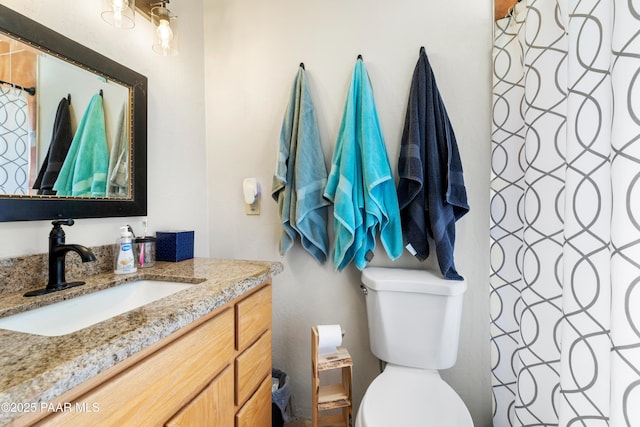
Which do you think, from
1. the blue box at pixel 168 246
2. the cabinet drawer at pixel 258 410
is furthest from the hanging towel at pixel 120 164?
the cabinet drawer at pixel 258 410

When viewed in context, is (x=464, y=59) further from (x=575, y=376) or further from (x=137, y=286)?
(x=137, y=286)

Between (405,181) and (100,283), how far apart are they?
3.93ft

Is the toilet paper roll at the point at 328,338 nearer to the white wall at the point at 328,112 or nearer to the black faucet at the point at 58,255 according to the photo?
the white wall at the point at 328,112

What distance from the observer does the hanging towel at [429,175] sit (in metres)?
1.15

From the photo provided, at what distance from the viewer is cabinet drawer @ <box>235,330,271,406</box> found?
84 centimetres

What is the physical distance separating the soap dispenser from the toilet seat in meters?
0.93

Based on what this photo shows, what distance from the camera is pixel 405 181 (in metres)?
1.24

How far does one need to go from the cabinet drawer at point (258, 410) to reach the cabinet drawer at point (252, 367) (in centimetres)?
3

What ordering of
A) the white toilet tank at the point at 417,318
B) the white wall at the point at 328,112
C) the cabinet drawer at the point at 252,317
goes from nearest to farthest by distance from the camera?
the cabinet drawer at the point at 252,317 → the white toilet tank at the point at 417,318 → the white wall at the point at 328,112

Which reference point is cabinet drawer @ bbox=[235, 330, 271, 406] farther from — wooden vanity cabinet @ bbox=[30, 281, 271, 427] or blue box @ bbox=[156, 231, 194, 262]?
blue box @ bbox=[156, 231, 194, 262]

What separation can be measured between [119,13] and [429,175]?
1.31m

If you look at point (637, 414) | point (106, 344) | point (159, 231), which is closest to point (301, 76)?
point (159, 231)

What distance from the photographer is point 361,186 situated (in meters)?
1.24

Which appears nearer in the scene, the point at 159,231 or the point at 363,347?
the point at 159,231
